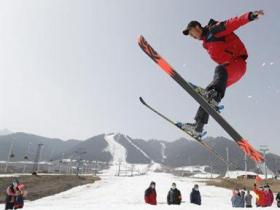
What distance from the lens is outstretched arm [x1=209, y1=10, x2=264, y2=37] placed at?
5639 millimetres

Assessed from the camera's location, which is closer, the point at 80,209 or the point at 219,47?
the point at 219,47

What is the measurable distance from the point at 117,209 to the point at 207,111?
2.99 metres

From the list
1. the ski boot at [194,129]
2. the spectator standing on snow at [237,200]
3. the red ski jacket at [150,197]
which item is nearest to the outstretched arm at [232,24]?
the ski boot at [194,129]

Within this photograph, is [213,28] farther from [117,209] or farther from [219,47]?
[117,209]

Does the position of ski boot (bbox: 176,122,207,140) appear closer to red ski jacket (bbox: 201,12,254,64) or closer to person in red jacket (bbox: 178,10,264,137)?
person in red jacket (bbox: 178,10,264,137)

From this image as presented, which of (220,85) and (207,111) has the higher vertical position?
(220,85)

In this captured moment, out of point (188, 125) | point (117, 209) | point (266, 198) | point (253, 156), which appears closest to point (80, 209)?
point (117, 209)

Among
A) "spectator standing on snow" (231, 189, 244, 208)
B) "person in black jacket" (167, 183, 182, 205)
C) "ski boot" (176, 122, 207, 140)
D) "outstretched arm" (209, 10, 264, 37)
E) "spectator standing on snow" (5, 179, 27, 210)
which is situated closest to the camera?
"outstretched arm" (209, 10, 264, 37)

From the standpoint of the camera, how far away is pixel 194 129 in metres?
7.06

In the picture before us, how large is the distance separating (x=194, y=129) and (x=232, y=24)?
241 cm

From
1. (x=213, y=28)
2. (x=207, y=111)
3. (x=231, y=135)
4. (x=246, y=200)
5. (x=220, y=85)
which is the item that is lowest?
(x=246, y=200)

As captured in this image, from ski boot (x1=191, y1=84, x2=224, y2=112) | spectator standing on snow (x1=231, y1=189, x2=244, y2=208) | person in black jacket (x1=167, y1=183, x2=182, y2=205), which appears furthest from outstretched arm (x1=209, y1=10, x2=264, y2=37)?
spectator standing on snow (x1=231, y1=189, x2=244, y2=208)

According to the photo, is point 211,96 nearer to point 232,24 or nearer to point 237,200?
point 232,24

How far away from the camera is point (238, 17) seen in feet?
19.4
